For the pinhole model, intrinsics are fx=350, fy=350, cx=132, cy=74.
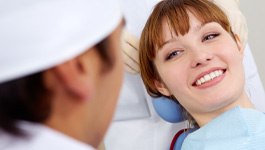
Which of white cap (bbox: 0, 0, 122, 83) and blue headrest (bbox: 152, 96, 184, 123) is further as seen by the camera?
blue headrest (bbox: 152, 96, 184, 123)

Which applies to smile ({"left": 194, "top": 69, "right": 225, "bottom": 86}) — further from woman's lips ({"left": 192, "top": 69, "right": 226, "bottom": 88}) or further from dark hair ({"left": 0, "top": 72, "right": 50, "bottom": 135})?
dark hair ({"left": 0, "top": 72, "right": 50, "bottom": 135})

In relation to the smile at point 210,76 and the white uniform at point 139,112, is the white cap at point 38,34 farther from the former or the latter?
the white uniform at point 139,112

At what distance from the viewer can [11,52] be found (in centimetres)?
37

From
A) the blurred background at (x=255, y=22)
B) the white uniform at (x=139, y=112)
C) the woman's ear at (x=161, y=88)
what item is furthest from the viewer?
the blurred background at (x=255, y=22)

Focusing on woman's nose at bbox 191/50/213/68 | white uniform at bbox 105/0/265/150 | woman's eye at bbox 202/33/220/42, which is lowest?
white uniform at bbox 105/0/265/150

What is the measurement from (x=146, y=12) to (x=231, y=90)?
503 mm

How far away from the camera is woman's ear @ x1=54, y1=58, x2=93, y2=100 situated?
1.29ft

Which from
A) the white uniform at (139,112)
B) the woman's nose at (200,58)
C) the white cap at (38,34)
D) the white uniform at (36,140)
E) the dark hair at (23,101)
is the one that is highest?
the white cap at (38,34)

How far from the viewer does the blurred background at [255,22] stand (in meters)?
1.74

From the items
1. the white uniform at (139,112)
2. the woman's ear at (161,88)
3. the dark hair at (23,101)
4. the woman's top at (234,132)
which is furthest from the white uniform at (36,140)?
the white uniform at (139,112)

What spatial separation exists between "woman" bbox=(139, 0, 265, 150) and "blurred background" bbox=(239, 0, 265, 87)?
60 cm

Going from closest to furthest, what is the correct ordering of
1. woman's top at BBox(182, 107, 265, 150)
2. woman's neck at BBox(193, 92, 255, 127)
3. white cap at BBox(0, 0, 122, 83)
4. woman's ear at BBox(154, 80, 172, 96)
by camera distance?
white cap at BBox(0, 0, 122, 83)
woman's top at BBox(182, 107, 265, 150)
woman's neck at BBox(193, 92, 255, 127)
woman's ear at BBox(154, 80, 172, 96)

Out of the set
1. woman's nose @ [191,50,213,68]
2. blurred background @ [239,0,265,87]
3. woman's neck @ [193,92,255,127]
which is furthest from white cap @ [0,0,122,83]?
blurred background @ [239,0,265,87]

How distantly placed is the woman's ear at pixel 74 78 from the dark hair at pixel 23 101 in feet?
0.06
